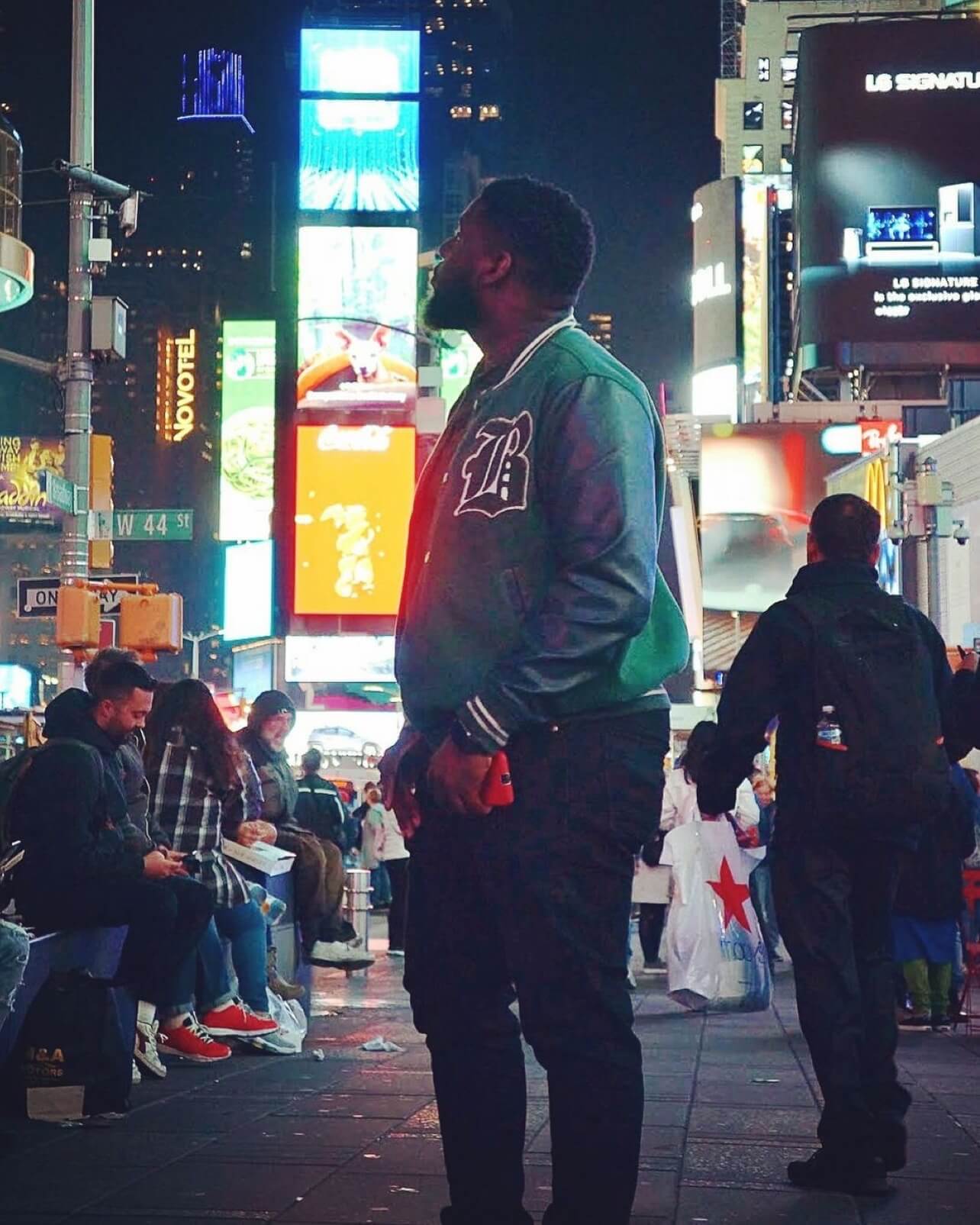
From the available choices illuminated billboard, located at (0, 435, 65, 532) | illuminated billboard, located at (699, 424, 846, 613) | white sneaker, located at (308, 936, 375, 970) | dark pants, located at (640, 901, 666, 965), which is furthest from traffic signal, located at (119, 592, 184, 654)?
illuminated billboard, located at (0, 435, 65, 532)

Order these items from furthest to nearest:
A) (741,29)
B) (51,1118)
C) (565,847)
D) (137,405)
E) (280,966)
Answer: (137,405) → (741,29) → (280,966) → (51,1118) → (565,847)

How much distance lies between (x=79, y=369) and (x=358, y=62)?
71274 mm

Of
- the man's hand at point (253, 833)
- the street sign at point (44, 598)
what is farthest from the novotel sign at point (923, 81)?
the man's hand at point (253, 833)

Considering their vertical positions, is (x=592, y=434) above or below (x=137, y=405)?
below

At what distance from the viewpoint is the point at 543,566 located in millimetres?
3410

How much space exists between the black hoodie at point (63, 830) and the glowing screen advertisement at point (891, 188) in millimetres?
43476

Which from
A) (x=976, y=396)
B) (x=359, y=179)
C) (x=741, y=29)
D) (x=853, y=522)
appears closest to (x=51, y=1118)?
(x=853, y=522)

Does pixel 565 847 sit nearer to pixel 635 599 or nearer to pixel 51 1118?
pixel 635 599

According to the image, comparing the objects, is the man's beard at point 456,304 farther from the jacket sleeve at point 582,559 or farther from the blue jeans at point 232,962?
the blue jeans at point 232,962

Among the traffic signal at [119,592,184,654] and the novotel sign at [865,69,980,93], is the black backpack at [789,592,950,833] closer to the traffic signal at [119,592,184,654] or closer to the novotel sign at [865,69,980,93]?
the traffic signal at [119,592,184,654]

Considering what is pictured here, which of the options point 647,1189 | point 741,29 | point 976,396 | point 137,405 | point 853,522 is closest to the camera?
point 647,1189

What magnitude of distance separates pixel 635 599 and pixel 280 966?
23.9ft

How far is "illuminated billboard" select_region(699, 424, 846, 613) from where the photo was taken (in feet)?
157

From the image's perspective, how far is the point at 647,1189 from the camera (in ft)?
15.0
